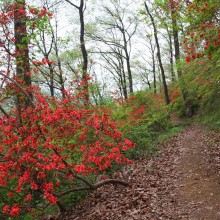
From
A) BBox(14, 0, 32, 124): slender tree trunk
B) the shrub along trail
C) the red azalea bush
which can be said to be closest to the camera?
the red azalea bush

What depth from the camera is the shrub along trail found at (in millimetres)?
5305

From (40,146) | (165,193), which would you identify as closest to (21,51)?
(40,146)

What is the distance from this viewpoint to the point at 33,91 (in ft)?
23.4

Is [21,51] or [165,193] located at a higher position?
[21,51]

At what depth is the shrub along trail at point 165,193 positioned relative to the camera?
5305mm

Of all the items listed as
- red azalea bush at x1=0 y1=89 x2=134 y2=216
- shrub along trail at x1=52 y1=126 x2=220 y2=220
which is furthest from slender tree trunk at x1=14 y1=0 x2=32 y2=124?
shrub along trail at x1=52 y1=126 x2=220 y2=220

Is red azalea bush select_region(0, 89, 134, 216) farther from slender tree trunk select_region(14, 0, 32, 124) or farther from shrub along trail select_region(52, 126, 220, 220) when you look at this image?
slender tree trunk select_region(14, 0, 32, 124)

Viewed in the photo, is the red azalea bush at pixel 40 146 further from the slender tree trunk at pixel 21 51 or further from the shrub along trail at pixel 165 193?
the slender tree trunk at pixel 21 51

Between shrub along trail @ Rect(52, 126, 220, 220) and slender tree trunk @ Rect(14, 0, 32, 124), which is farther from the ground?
slender tree trunk @ Rect(14, 0, 32, 124)

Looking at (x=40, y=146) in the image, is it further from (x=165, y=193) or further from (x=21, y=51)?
(x=21, y=51)

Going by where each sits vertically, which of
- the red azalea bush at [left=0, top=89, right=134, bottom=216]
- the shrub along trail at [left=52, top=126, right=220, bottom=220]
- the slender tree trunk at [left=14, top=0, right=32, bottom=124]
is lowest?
the shrub along trail at [left=52, top=126, right=220, bottom=220]

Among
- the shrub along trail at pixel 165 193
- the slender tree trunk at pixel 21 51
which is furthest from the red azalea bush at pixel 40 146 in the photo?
the slender tree trunk at pixel 21 51

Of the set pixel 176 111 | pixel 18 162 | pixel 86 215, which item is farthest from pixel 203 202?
pixel 176 111

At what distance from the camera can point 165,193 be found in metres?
6.32
